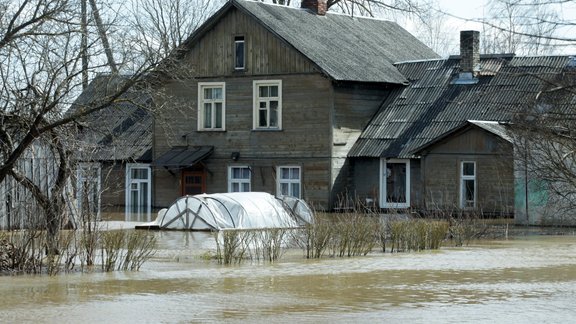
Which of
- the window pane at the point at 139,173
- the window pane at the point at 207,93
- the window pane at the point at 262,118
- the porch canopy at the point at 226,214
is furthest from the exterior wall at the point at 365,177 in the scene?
the window pane at the point at 139,173

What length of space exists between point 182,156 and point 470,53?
12.1 m

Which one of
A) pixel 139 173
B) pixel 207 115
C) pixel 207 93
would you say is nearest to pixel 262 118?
pixel 207 115

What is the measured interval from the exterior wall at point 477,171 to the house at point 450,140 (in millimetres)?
34

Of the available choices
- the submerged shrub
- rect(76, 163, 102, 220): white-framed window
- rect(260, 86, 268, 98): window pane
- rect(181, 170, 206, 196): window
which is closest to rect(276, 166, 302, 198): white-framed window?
rect(260, 86, 268, 98): window pane

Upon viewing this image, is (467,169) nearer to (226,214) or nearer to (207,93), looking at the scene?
(226,214)

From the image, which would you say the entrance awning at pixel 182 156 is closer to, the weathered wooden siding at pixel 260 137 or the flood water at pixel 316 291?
the weathered wooden siding at pixel 260 137

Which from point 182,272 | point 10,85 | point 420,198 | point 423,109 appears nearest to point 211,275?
point 182,272

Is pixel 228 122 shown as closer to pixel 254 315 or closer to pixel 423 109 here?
pixel 423 109

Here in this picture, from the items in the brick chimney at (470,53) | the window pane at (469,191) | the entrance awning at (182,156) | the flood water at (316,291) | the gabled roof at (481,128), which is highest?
the brick chimney at (470,53)

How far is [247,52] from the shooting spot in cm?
4688

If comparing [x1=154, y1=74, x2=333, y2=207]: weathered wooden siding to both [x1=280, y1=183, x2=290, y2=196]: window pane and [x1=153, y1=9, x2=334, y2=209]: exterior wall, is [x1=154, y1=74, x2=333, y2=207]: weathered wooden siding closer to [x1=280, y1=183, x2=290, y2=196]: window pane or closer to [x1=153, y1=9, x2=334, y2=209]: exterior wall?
[x1=153, y1=9, x2=334, y2=209]: exterior wall

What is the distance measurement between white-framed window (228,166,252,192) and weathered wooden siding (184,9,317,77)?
3.83 metres

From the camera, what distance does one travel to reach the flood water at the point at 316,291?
1727cm

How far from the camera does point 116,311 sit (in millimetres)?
17844
